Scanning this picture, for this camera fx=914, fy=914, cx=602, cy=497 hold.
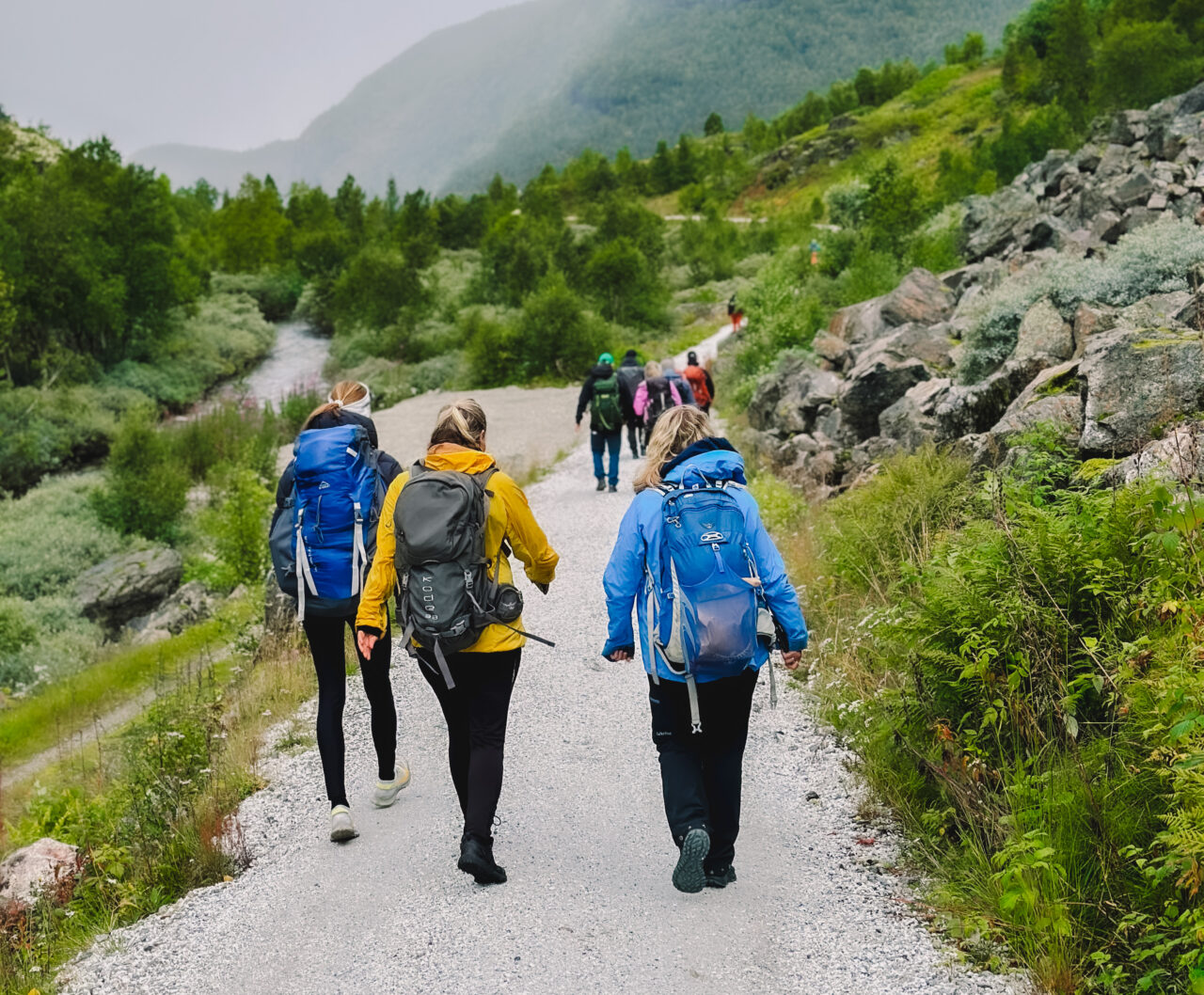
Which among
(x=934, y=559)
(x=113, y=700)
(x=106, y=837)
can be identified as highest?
(x=934, y=559)

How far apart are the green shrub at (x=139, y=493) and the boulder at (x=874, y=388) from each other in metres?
15.2

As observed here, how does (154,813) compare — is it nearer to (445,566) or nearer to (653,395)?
(445,566)

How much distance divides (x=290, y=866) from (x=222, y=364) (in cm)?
4102

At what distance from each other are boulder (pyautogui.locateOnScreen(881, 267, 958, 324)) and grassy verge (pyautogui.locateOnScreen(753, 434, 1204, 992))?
9.74m

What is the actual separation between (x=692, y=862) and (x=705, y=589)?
3.95 ft

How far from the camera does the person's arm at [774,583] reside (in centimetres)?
376

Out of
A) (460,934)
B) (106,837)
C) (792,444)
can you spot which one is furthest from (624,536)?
(792,444)

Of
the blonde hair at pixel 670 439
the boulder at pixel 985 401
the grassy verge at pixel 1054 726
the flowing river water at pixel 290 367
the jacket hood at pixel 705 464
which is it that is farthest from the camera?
the flowing river water at pixel 290 367

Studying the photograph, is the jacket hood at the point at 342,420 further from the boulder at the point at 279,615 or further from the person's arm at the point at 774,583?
the boulder at the point at 279,615

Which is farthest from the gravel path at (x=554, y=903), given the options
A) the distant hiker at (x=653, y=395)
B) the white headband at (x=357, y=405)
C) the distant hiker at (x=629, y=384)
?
the distant hiker at (x=629, y=384)

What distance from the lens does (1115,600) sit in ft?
13.8

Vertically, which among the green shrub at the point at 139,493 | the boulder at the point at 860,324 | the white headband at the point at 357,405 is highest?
the white headband at the point at 357,405

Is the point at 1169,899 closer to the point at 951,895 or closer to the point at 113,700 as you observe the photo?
the point at 951,895

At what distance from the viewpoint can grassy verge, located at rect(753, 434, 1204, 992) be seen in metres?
3.16
